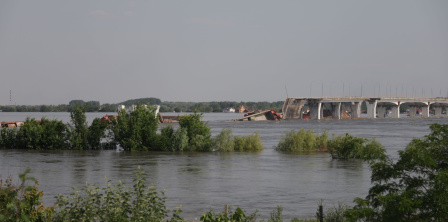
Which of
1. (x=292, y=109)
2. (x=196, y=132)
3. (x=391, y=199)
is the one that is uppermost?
(x=292, y=109)

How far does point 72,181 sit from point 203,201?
914cm

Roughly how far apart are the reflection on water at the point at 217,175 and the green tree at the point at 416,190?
781 cm

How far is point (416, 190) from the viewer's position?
11.0m

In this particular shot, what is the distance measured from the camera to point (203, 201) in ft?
72.3

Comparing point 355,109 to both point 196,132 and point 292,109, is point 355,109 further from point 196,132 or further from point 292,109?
point 196,132

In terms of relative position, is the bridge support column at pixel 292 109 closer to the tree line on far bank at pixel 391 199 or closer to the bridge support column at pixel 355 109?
the bridge support column at pixel 355 109

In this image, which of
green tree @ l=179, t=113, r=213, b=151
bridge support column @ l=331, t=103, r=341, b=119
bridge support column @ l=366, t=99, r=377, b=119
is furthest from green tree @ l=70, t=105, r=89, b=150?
bridge support column @ l=331, t=103, r=341, b=119

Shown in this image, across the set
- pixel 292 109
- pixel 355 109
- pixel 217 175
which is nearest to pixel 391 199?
pixel 217 175

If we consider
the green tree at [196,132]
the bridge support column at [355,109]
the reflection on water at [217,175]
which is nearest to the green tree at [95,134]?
the reflection on water at [217,175]

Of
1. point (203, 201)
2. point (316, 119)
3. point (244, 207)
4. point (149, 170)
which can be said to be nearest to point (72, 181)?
point (149, 170)

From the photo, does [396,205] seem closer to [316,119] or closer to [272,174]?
[272,174]

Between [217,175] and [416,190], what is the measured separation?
20.0m

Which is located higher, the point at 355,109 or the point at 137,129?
the point at 355,109

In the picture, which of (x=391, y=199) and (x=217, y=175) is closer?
(x=391, y=199)
